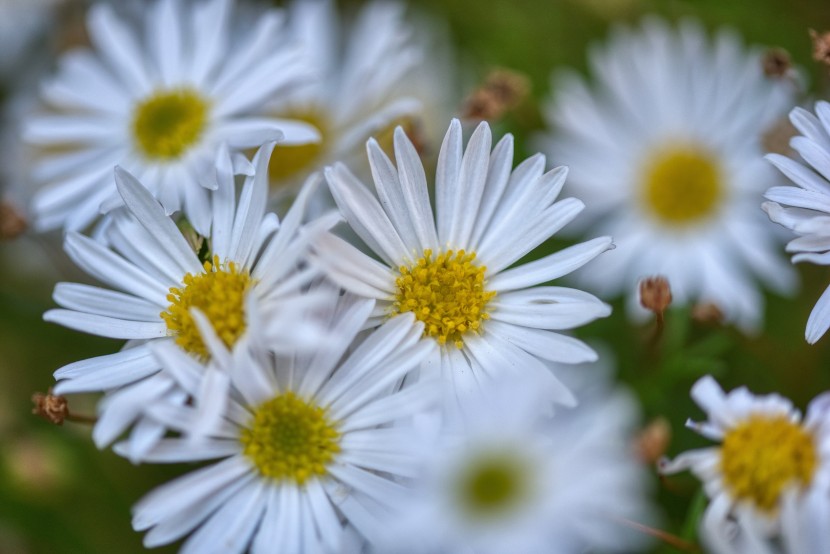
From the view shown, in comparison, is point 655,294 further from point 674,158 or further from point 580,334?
point 674,158

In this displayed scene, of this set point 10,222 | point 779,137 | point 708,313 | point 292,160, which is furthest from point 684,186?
point 10,222

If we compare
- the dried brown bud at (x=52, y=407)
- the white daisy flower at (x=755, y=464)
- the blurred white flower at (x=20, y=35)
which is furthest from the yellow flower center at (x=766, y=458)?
the blurred white flower at (x=20, y=35)

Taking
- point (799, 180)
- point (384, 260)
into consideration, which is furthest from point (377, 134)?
point (799, 180)

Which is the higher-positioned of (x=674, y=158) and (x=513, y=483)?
(x=674, y=158)

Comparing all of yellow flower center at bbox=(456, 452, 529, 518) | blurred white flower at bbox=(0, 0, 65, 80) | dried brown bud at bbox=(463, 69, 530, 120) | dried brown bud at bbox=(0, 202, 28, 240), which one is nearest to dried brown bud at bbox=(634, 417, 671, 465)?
yellow flower center at bbox=(456, 452, 529, 518)

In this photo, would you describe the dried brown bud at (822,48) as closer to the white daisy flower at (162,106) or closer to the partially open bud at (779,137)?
the partially open bud at (779,137)

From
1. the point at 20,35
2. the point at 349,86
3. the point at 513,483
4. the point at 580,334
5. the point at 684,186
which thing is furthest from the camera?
the point at 20,35

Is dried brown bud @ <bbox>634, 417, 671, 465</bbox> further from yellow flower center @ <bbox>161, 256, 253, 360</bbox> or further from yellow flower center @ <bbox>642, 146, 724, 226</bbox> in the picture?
yellow flower center @ <bbox>642, 146, 724, 226</bbox>
